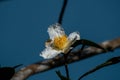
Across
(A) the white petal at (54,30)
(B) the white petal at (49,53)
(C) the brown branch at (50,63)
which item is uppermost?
(A) the white petal at (54,30)

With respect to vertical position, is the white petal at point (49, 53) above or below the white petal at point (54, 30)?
below

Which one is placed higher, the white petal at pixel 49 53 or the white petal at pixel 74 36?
the white petal at pixel 74 36

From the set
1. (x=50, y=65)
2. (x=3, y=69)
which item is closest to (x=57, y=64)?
(x=50, y=65)

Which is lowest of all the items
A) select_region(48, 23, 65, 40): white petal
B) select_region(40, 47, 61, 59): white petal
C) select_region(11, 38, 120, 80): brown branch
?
select_region(40, 47, 61, 59): white petal
